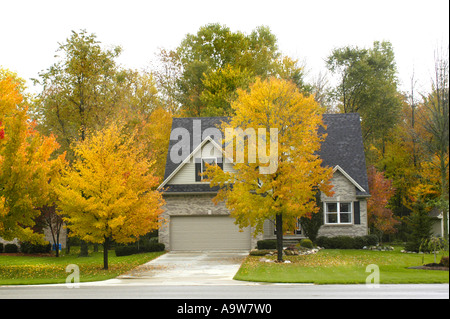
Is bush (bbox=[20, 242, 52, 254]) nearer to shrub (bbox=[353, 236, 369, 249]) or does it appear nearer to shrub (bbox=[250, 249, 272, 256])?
shrub (bbox=[250, 249, 272, 256])

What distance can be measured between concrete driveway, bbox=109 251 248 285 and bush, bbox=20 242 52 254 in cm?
1046

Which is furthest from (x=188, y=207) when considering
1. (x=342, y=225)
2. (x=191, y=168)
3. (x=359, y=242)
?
(x=359, y=242)

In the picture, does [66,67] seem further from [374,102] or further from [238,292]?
[374,102]

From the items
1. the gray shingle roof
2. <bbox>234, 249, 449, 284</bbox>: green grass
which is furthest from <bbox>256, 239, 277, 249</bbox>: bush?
the gray shingle roof

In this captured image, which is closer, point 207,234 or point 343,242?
point 343,242

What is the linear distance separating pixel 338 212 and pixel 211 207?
8.75 m

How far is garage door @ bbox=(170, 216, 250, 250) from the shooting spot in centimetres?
3409

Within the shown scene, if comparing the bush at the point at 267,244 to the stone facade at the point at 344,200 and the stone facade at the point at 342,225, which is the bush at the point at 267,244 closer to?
the stone facade at the point at 342,225

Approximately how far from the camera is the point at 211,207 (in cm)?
3425

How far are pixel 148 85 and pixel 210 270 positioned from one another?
96.3ft

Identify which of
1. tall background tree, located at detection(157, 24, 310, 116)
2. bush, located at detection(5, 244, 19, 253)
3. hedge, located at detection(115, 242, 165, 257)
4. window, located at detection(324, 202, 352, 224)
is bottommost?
bush, located at detection(5, 244, 19, 253)

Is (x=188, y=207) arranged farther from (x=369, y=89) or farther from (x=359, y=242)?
(x=369, y=89)

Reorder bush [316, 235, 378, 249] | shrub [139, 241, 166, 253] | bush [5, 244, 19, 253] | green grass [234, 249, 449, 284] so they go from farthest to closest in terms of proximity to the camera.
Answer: bush [5, 244, 19, 253], bush [316, 235, 378, 249], shrub [139, 241, 166, 253], green grass [234, 249, 449, 284]
